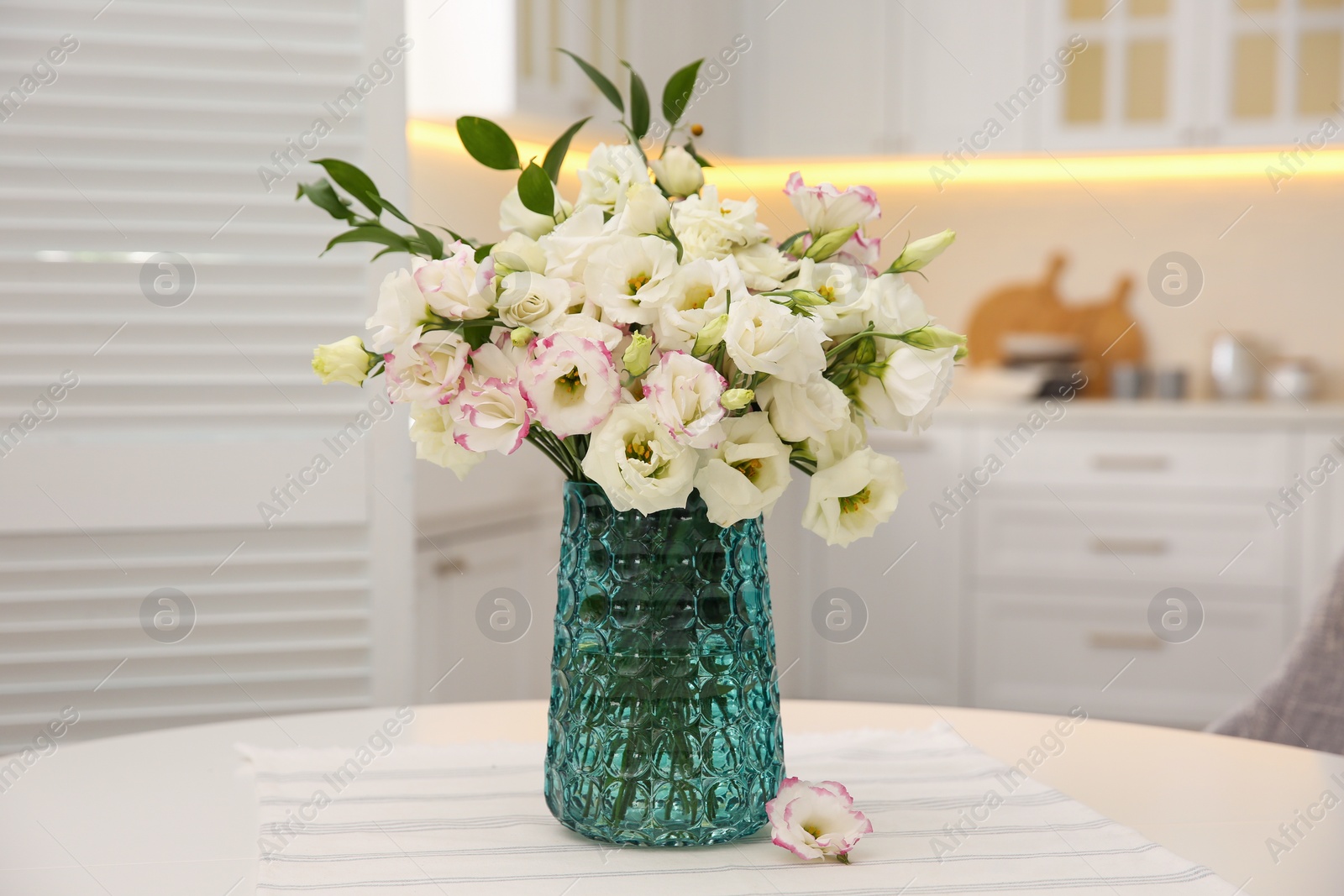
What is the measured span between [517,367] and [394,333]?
8cm

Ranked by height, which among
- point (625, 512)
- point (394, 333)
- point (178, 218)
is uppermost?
point (178, 218)

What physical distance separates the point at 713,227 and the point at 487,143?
0.16 m

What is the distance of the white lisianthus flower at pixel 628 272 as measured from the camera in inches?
29.3

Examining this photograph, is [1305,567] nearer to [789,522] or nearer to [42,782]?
[789,522]

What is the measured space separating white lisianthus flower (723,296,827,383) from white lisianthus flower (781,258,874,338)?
2cm

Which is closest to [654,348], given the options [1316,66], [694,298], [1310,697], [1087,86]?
[694,298]

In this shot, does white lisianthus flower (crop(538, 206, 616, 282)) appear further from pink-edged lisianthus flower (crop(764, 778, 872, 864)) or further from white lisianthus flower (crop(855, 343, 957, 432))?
pink-edged lisianthus flower (crop(764, 778, 872, 864))

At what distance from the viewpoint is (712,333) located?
0.72 m

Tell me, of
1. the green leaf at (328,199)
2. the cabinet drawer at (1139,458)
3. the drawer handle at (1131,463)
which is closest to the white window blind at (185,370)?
the green leaf at (328,199)

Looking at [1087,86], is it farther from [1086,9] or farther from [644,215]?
[644,215]

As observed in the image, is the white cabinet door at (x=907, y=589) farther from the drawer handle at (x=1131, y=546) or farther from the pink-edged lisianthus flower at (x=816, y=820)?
the pink-edged lisianthus flower at (x=816, y=820)

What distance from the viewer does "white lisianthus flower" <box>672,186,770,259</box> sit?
787mm

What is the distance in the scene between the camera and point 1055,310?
12.3 feet

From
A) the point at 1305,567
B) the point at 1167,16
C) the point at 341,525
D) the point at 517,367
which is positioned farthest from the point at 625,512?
the point at 1167,16
